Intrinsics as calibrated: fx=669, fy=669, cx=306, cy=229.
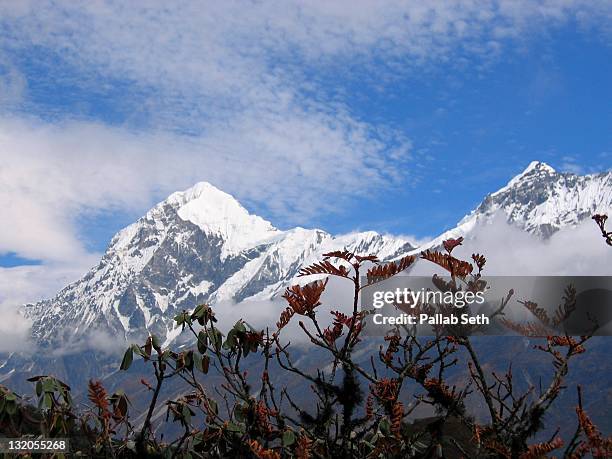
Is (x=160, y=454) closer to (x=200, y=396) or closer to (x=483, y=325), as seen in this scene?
(x=200, y=396)

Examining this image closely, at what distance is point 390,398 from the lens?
408 cm

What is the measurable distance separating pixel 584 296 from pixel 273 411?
2.35 meters

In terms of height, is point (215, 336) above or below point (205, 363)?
above

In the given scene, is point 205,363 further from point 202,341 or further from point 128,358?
point 128,358

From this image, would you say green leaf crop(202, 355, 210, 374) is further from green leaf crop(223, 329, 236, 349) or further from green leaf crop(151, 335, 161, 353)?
green leaf crop(151, 335, 161, 353)

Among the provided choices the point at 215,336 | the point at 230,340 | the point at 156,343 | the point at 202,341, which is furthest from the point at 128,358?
the point at 230,340

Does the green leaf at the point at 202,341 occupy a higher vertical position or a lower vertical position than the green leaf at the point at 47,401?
higher

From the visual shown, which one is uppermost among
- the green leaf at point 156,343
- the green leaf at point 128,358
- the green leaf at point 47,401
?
the green leaf at point 156,343

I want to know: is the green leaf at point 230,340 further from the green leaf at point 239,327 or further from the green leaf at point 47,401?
the green leaf at point 47,401

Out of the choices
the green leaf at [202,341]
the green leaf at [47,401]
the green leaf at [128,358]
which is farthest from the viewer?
the green leaf at [202,341]

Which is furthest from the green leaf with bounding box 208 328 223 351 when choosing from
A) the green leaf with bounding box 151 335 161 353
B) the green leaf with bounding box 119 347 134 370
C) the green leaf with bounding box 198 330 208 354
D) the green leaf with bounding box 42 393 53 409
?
the green leaf with bounding box 42 393 53 409

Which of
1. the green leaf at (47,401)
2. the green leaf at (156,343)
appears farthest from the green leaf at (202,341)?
the green leaf at (47,401)

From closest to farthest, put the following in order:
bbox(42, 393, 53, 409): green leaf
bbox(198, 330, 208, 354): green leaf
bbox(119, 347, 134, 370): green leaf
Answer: bbox(42, 393, 53, 409): green leaf < bbox(119, 347, 134, 370): green leaf < bbox(198, 330, 208, 354): green leaf

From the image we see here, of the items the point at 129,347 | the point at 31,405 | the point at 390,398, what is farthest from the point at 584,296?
the point at 31,405
